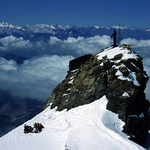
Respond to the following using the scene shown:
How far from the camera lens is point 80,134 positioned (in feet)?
88.7

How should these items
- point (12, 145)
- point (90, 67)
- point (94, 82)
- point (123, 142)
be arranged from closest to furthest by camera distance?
point (123, 142) < point (12, 145) < point (94, 82) < point (90, 67)

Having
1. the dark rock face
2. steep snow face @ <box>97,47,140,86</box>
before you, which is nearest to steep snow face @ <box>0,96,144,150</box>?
the dark rock face

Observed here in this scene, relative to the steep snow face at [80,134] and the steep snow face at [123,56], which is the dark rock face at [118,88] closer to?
the steep snow face at [123,56]

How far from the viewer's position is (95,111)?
3306 centimetres

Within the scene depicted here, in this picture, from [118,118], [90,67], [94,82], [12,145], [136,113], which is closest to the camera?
[12,145]

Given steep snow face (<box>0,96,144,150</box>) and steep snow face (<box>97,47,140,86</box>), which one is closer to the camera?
steep snow face (<box>0,96,144,150</box>)

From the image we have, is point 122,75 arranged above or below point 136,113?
above

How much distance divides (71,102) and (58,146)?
15001 mm

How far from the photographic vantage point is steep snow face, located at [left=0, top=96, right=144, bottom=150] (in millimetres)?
24469

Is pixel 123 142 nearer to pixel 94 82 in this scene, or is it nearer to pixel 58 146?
pixel 58 146

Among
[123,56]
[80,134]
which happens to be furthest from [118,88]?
[80,134]

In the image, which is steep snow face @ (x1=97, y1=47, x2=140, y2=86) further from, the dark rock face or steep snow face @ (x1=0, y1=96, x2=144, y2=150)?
steep snow face @ (x1=0, y1=96, x2=144, y2=150)

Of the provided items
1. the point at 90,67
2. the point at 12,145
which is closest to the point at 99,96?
the point at 90,67

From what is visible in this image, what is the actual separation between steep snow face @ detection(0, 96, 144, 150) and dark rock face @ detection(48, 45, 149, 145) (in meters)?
1.70
